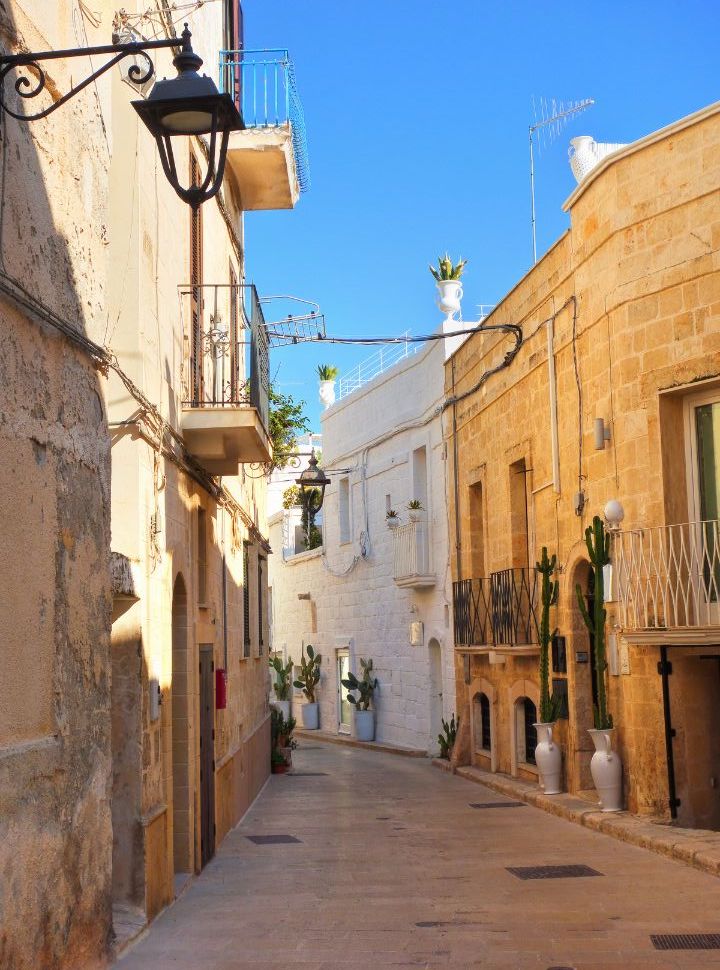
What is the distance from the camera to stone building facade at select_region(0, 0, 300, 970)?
5.21m

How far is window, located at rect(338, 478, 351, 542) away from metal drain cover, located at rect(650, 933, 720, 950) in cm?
2094

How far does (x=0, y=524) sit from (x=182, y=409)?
523cm

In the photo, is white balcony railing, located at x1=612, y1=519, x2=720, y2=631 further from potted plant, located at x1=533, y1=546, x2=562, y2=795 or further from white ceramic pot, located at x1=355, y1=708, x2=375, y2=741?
white ceramic pot, located at x1=355, y1=708, x2=375, y2=741

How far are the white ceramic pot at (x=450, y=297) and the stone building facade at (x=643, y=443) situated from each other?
7.33 meters

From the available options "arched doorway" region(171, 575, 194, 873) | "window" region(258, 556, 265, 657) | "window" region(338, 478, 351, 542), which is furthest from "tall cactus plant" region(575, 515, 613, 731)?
"window" region(338, 478, 351, 542)

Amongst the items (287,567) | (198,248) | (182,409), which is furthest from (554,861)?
(287,567)

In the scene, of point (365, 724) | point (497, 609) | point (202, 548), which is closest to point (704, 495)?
point (202, 548)

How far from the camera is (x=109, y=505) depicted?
662cm

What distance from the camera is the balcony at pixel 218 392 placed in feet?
33.3

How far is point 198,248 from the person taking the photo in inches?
465

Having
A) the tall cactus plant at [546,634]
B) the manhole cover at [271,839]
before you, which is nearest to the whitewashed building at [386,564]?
the tall cactus plant at [546,634]

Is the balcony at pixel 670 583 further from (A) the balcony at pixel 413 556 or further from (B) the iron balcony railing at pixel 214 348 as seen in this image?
(A) the balcony at pixel 413 556

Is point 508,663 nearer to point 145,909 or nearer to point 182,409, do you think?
point 182,409

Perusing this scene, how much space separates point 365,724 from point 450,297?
368 inches
